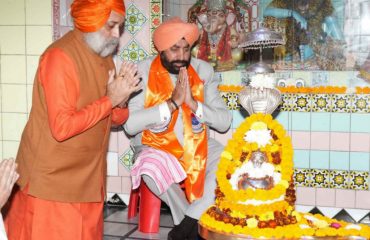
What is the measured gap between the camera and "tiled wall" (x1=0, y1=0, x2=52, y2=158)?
609 cm

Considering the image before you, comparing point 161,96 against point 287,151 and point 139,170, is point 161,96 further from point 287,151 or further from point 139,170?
point 287,151

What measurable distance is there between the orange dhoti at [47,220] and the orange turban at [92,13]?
1.04 m

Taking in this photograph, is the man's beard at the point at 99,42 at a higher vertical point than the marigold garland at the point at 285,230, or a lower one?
higher

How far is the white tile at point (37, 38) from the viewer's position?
19.9 feet

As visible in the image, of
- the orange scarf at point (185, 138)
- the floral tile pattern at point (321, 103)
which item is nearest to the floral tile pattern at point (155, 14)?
the orange scarf at point (185, 138)

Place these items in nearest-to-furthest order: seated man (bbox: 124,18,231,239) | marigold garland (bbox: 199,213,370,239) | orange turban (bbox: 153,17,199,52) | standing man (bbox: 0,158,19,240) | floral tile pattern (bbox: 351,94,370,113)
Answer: standing man (bbox: 0,158,19,240)
marigold garland (bbox: 199,213,370,239)
seated man (bbox: 124,18,231,239)
orange turban (bbox: 153,17,199,52)
floral tile pattern (bbox: 351,94,370,113)

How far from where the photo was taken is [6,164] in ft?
8.63

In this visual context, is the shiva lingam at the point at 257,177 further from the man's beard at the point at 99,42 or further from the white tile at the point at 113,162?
the white tile at the point at 113,162

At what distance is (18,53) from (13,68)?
0.16 m

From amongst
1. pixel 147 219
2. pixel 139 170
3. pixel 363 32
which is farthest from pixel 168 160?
pixel 363 32

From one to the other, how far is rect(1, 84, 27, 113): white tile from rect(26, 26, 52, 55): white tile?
386 millimetres

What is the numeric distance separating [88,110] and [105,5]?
2.07 feet

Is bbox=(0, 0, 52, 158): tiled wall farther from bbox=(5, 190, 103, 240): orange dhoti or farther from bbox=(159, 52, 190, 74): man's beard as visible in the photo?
bbox=(5, 190, 103, 240): orange dhoti

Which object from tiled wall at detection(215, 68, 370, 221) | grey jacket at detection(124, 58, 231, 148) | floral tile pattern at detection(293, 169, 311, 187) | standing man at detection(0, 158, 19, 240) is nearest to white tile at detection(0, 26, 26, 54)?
grey jacket at detection(124, 58, 231, 148)
